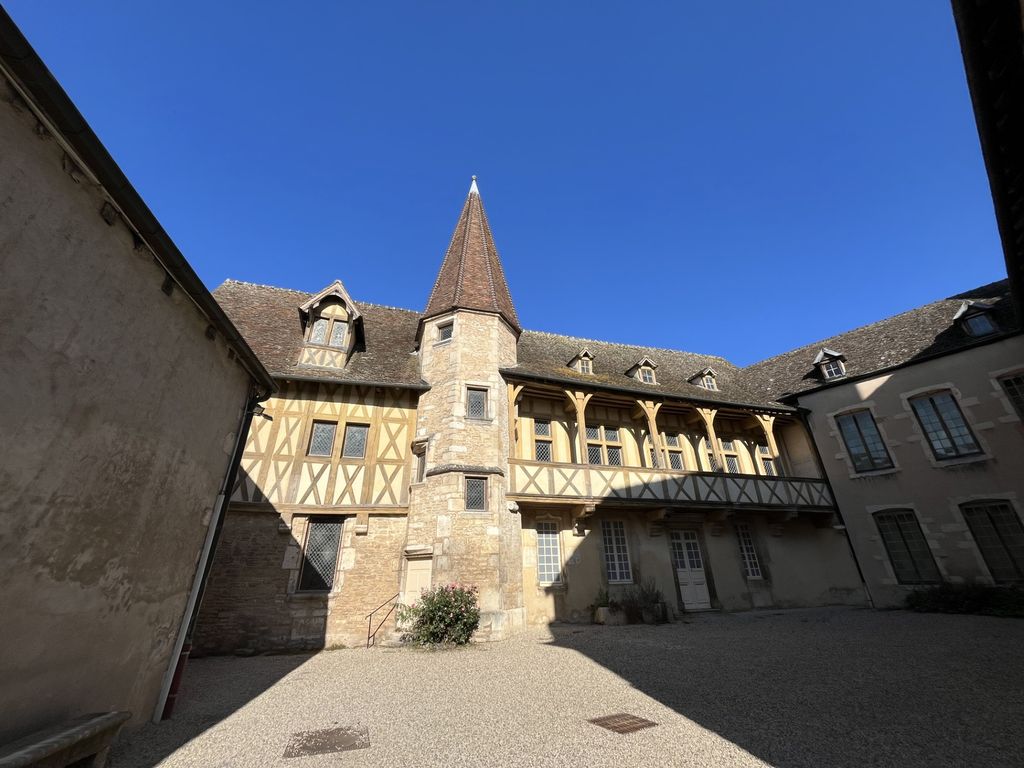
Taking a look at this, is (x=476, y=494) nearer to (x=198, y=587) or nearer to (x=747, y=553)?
(x=198, y=587)

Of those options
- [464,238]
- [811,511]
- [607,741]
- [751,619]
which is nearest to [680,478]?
[751,619]

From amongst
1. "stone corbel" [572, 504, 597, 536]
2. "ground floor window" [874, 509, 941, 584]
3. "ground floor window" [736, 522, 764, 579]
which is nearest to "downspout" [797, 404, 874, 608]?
"ground floor window" [874, 509, 941, 584]

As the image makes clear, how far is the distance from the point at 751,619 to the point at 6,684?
11.2 m

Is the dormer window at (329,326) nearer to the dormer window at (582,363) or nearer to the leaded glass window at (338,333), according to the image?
the leaded glass window at (338,333)

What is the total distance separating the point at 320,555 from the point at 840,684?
861cm

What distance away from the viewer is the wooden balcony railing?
9711 millimetres

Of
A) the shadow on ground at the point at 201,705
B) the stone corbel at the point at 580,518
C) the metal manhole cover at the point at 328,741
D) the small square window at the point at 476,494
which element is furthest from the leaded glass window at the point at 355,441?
the metal manhole cover at the point at 328,741

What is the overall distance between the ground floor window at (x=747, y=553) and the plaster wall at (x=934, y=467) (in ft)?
8.89

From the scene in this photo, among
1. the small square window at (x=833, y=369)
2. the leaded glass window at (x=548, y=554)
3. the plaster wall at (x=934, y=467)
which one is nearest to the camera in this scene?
the leaded glass window at (x=548, y=554)

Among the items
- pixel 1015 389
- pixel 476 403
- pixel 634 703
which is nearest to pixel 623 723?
pixel 634 703

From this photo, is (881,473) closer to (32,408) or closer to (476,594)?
(476,594)

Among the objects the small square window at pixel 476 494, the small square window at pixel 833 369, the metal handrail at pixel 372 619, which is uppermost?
the small square window at pixel 833 369

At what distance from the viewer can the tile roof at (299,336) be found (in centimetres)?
1027

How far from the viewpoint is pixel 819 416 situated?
13055mm
